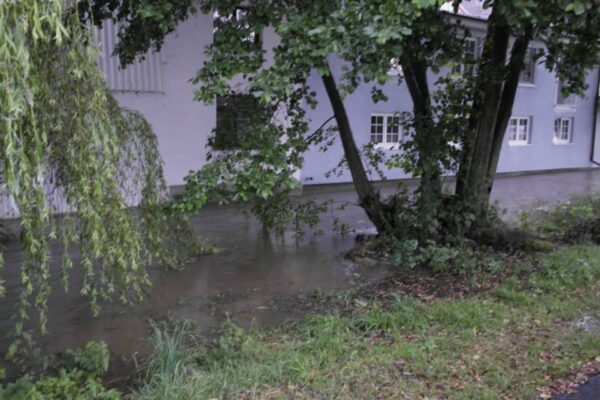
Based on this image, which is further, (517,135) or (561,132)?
(561,132)

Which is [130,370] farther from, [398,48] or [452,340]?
[398,48]

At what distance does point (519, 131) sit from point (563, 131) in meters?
3.09

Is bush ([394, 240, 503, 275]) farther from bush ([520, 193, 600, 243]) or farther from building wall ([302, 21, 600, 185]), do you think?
building wall ([302, 21, 600, 185])

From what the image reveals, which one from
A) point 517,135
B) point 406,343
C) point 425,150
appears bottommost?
point 406,343

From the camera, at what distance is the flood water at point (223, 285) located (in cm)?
613

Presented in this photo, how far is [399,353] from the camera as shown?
4648 millimetres

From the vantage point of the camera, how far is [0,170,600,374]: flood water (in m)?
6.13

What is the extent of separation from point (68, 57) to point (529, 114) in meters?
21.4

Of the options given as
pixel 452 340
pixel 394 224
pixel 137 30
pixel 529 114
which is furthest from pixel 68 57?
pixel 529 114

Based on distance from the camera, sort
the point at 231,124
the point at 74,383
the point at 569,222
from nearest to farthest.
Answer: the point at 74,383 < the point at 231,124 < the point at 569,222

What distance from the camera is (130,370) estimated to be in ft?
16.0

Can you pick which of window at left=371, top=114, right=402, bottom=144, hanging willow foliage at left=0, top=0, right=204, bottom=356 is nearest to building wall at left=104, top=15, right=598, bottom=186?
window at left=371, top=114, right=402, bottom=144

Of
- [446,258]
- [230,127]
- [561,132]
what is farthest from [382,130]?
[446,258]

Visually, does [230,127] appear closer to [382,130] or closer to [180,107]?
[180,107]
